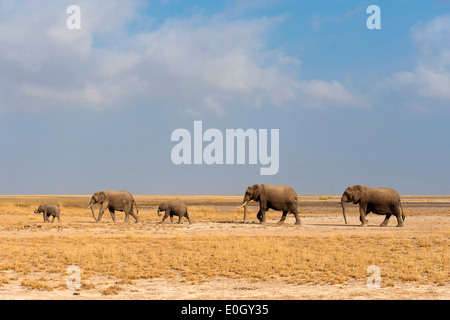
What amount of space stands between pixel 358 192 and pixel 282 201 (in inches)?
198

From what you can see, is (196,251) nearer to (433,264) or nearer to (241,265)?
(241,265)

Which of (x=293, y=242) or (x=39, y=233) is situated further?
(x=39, y=233)

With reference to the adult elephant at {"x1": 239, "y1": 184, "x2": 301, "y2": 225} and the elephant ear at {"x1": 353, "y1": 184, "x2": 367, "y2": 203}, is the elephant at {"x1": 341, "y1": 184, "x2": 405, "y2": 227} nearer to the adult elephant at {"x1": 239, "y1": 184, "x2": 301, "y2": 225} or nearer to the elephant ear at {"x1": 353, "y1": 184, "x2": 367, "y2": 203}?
the elephant ear at {"x1": 353, "y1": 184, "x2": 367, "y2": 203}

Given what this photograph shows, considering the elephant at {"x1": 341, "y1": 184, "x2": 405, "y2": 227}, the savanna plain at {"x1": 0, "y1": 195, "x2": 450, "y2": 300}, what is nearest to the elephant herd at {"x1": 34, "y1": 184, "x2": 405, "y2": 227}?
the elephant at {"x1": 341, "y1": 184, "x2": 405, "y2": 227}

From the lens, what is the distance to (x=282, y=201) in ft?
113

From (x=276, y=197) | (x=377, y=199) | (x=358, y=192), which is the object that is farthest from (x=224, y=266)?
(x=377, y=199)

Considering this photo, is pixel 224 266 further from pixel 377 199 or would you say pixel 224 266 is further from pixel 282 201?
pixel 377 199

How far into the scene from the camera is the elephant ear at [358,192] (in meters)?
32.8

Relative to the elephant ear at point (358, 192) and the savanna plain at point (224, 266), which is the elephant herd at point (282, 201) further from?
the savanna plain at point (224, 266)

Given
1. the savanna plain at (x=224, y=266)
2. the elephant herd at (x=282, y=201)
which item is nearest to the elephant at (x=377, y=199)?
the elephant herd at (x=282, y=201)

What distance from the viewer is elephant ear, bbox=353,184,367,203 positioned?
32750mm

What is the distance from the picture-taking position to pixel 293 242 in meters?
23.8
